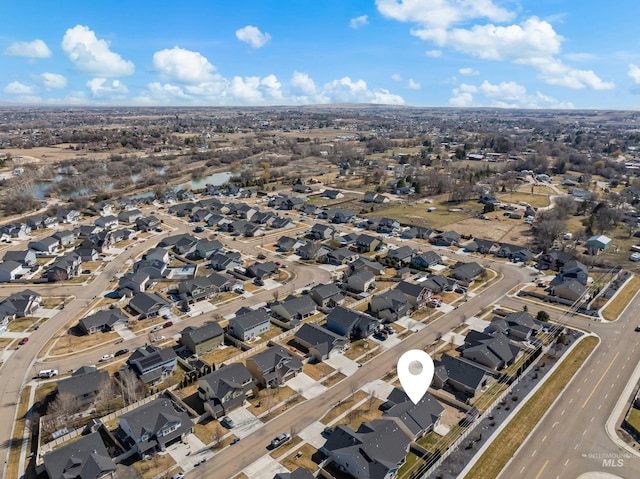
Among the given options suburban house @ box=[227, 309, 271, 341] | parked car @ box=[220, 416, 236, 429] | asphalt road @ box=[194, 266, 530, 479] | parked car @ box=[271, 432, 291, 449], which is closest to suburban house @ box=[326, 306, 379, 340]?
asphalt road @ box=[194, 266, 530, 479]

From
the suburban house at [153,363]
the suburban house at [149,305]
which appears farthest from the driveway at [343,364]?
the suburban house at [149,305]

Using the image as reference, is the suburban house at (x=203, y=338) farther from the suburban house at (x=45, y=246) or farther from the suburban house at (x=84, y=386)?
the suburban house at (x=45, y=246)

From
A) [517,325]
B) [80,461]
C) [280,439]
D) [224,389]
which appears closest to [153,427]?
[80,461]

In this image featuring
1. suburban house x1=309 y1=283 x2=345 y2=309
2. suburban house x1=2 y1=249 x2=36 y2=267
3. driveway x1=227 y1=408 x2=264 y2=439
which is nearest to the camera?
driveway x1=227 y1=408 x2=264 y2=439

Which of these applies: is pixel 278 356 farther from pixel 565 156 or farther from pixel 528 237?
pixel 565 156

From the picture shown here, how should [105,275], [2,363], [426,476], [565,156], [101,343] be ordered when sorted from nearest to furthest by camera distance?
[426,476]
[2,363]
[101,343]
[105,275]
[565,156]

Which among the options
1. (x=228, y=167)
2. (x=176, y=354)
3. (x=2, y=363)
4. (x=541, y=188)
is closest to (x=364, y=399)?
(x=176, y=354)

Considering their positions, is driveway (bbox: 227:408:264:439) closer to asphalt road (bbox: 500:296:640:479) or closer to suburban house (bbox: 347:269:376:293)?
asphalt road (bbox: 500:296:640:479)
